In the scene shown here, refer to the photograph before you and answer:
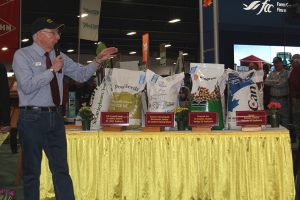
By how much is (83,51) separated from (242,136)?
18.3 m

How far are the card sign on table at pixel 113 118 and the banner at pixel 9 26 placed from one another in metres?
3.90

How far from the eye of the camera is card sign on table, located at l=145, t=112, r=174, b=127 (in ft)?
8.19

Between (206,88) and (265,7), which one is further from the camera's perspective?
(265,7)

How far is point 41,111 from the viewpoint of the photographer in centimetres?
228

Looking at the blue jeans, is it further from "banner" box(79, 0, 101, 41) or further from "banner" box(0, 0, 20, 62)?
"banner" box(0, 0, 20, 62)

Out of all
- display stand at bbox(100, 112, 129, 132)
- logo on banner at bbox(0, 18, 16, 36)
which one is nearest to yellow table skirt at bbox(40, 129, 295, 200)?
display stand at bbox(100, 112, 129, 132)

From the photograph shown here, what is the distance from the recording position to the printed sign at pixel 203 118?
249cm

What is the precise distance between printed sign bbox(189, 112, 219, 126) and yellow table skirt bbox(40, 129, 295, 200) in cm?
6

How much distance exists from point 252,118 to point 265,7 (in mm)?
4337

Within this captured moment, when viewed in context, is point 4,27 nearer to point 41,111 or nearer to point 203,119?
point 41,111

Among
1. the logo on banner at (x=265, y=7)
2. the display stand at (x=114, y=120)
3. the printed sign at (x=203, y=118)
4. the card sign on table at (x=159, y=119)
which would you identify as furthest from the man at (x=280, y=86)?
the display stand at (x=114, y=120)

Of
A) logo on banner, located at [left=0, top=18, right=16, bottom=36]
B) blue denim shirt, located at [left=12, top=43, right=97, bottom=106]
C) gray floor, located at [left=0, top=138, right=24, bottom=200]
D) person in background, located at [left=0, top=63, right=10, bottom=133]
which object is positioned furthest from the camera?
logo on banner, located at [left=0, top=18, right=16, bottom=36]

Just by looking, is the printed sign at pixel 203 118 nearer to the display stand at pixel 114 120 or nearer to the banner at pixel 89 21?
the display stand at pixel 114 120

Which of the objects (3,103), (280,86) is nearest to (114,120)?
(3,103)
